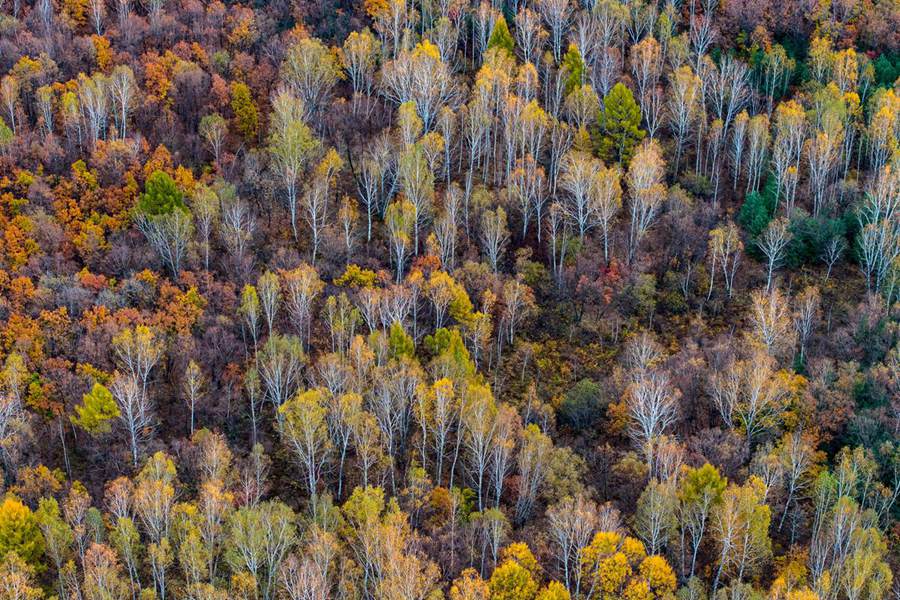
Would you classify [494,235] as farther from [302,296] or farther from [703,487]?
[703,487]

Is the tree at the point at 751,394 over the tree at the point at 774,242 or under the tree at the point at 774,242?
under

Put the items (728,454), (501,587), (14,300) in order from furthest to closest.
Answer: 1. (14,300)
2. (728,454)
3. (501,587)

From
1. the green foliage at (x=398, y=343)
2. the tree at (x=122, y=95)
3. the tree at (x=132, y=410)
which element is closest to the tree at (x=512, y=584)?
the green foliage at (x=398, y=343)

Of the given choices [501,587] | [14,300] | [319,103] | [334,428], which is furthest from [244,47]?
[501,587]

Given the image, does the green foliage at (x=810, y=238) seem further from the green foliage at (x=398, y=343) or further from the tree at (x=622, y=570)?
the tree at (x=622, y=570)

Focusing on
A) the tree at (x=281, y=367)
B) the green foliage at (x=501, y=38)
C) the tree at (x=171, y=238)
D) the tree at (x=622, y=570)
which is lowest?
the tree at (x=622, y=570)

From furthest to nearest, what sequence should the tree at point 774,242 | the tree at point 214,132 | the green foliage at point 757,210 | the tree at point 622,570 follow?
1. the tree at point 214,132
2. the green foliage at point 757,210
3. the tree at point 774,242
4. the tree at point 622,570

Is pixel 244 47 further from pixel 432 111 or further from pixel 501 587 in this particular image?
pixel 501 587
